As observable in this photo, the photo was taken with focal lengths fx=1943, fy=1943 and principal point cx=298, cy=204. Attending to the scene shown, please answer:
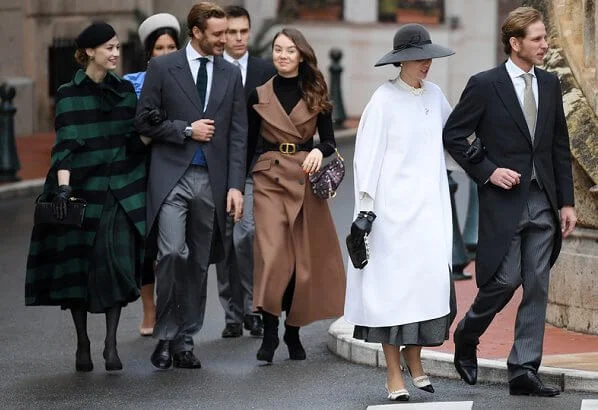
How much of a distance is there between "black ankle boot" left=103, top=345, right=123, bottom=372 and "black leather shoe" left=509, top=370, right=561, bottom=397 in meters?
2.39

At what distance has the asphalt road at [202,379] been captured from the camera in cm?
1017

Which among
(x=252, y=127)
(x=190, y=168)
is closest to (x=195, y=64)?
(x=252, y=127)

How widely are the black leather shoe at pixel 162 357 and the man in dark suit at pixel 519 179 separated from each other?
1.93 metres

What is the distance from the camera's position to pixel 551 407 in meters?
9.80

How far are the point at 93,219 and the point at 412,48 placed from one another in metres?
2.24

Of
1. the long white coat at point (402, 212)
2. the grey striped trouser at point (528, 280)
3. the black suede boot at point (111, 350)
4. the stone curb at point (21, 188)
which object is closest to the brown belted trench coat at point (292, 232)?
the black suede boot at point (111, 350)

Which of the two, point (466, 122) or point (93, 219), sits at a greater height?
point (466, 122)

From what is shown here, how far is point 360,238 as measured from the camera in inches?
389

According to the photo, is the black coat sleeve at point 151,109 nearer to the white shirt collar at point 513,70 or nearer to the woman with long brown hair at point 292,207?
the woman with long brown hair at point 292,207

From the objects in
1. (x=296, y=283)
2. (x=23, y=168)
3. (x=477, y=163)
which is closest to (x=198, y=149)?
(x=296, y=283)

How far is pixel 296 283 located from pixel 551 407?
217 centimetres

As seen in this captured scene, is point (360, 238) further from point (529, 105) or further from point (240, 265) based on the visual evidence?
point (240, 265)

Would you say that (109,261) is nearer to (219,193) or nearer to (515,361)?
(219,193)

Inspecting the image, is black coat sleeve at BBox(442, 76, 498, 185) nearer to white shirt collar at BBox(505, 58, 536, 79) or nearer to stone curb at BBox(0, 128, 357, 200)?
white shirt collar at BBox(505, 58, 536, 79)
